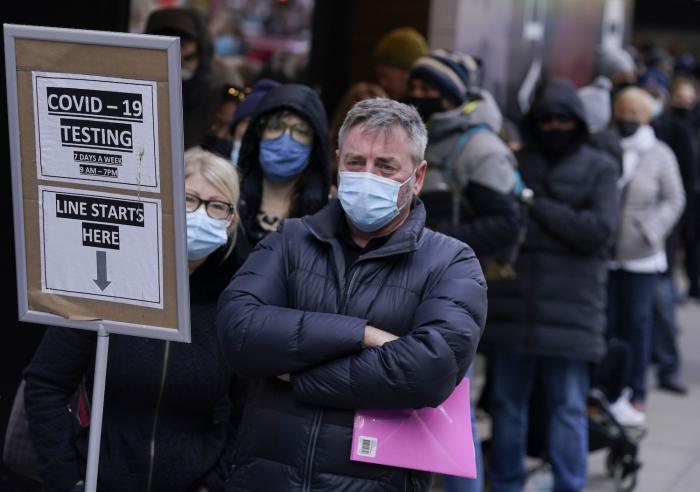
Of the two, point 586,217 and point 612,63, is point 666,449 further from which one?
point 612,63

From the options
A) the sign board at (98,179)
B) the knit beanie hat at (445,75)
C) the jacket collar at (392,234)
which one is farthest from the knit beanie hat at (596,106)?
the sign board at (98,179)

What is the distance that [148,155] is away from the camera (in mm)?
3004

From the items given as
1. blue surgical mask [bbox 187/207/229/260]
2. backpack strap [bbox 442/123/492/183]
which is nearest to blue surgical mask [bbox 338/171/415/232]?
blue surgical mask [bbox 187/207/229/260]

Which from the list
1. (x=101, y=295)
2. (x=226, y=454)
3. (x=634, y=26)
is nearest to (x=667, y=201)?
(x=226, y=454)

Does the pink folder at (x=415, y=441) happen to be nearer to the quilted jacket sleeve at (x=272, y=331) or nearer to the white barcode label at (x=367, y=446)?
the white barcode label at (x=367, y=446)

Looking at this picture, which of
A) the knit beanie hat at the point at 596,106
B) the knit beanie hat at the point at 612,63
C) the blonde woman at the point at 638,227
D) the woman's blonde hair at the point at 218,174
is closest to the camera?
the woman's blonde hair at the point at 218,174

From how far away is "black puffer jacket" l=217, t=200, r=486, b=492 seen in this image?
317 cm

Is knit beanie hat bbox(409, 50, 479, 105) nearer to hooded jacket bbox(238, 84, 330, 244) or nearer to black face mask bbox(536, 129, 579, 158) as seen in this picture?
black face mask bbox(536, 129, 579, 158)

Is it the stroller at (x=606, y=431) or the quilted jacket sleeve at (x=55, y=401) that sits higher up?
the quilted jacket sleeve at (x=55, y=401)

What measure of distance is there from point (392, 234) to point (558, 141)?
2835mm

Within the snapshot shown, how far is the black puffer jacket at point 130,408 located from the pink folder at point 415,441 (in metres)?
0.57

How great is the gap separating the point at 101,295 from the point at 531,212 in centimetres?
323

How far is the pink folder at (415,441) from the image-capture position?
3193 mm

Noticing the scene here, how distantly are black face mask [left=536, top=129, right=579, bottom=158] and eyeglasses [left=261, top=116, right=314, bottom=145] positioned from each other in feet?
5.79
